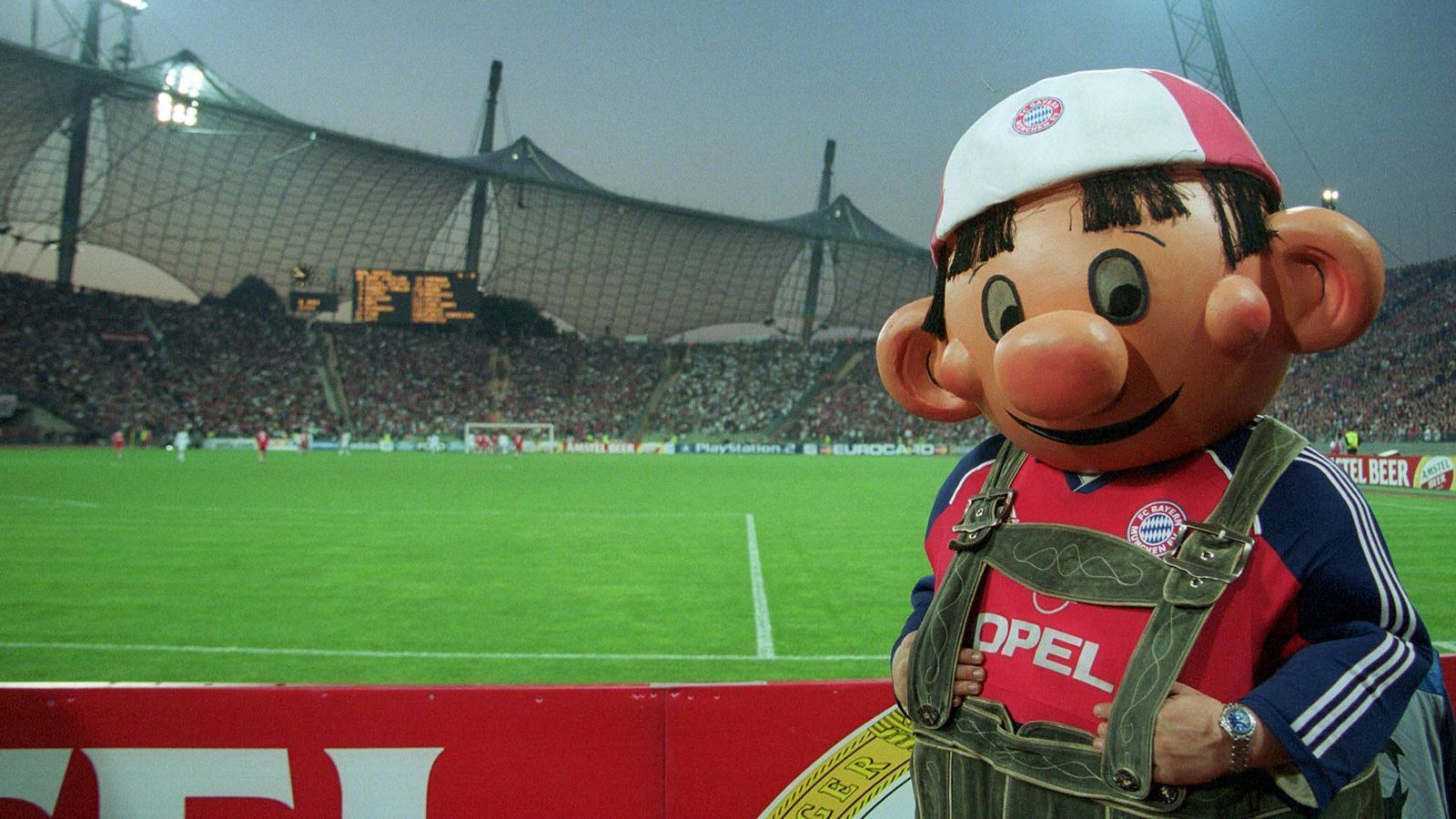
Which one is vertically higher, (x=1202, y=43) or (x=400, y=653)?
(x=1202, y=43)

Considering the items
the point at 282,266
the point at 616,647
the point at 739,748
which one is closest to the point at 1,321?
the point at 282,266

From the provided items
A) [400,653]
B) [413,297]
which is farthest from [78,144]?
[400,653]

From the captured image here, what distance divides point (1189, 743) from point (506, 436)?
48.5 metres

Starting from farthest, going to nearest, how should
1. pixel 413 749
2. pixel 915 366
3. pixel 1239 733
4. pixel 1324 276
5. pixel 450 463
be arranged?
pixel 450 463
pixel 413 749
pixel 915 366
pixel 1324 276
pixel 1239 733

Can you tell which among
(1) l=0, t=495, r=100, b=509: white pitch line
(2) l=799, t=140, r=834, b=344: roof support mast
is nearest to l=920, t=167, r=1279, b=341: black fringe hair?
(1) l=0, t=495, r=100, b=509: white pitch line

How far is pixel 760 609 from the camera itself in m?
8.22

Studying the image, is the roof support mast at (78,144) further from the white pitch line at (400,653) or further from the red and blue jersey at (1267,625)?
the red and blue jersey at (1267,625)

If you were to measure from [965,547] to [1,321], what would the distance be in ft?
189

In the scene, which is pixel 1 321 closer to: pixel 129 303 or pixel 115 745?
pixel 129 303

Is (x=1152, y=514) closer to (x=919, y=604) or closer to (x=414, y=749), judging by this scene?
(x=919, y=604)

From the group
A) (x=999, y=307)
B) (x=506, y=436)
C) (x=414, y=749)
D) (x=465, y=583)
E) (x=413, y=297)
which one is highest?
(x=413, y=297)

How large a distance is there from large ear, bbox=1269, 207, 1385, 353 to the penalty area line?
5.20m

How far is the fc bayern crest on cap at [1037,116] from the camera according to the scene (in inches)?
74.9

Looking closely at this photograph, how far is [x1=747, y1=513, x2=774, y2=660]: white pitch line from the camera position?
682cm
